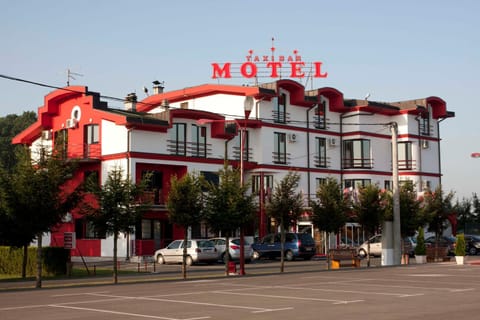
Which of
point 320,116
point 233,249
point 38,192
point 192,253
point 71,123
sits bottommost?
point 192,253

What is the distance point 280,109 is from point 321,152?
5752 millimetres

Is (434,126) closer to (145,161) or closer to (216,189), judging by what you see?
(145,161)

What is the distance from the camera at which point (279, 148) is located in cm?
5588

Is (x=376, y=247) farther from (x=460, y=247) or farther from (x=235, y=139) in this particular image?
(x=235, y=139)

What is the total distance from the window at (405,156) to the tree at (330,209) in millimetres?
26497

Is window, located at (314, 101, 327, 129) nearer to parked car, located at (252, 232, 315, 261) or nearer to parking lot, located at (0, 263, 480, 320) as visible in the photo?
parked car, located at (252, 232, 315, 261)

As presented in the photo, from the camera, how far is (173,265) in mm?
41531

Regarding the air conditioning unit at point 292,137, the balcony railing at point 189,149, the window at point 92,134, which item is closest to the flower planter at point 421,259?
the balcony railing at point 189,149

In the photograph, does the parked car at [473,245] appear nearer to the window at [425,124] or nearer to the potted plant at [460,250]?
the window at [425,124]

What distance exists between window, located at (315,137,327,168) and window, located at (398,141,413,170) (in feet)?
24.7

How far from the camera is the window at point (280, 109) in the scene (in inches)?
2197

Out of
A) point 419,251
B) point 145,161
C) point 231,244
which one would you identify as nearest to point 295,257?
point 231,244

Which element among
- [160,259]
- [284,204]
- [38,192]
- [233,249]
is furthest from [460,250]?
[38,192]

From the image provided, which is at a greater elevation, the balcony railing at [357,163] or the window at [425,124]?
the window at [425,124]
